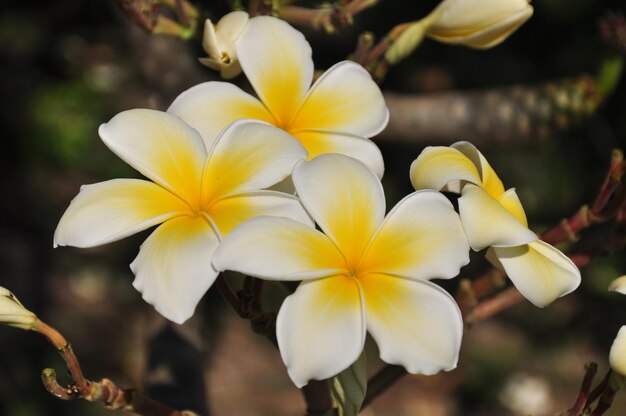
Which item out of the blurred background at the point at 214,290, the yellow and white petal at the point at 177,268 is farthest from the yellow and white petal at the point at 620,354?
the blurred background at the point at 214,290

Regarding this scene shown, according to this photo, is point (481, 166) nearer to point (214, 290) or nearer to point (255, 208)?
point (255, 208)

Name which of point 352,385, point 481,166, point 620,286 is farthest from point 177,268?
point 620,286

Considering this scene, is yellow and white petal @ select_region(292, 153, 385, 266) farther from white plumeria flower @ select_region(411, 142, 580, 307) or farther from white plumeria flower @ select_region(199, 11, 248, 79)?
white plumeria flower @ select_region(199, 11, 248, 79)

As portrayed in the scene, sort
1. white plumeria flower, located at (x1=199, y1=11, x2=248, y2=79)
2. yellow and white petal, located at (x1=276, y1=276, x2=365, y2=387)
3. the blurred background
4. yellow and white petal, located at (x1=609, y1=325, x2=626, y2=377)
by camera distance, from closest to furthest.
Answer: yellow and white petal, located at (x1=276, y1=276, x2=365, y2=387)
yellow and white petal, located at (x1=609, y1=325, x2=626, y2=377)
white plumeria flower, located at (x1=199, y1=11, x2=248, y2=79)
the blurred background

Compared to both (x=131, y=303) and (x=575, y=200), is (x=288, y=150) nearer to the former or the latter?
(x=575, y=200)

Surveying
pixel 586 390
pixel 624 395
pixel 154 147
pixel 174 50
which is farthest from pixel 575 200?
pixel 154 147

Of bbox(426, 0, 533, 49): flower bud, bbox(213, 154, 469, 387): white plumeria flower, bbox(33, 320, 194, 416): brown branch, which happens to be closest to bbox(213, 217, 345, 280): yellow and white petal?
bbox(213, 154, 469, 387): white plumeria flower
